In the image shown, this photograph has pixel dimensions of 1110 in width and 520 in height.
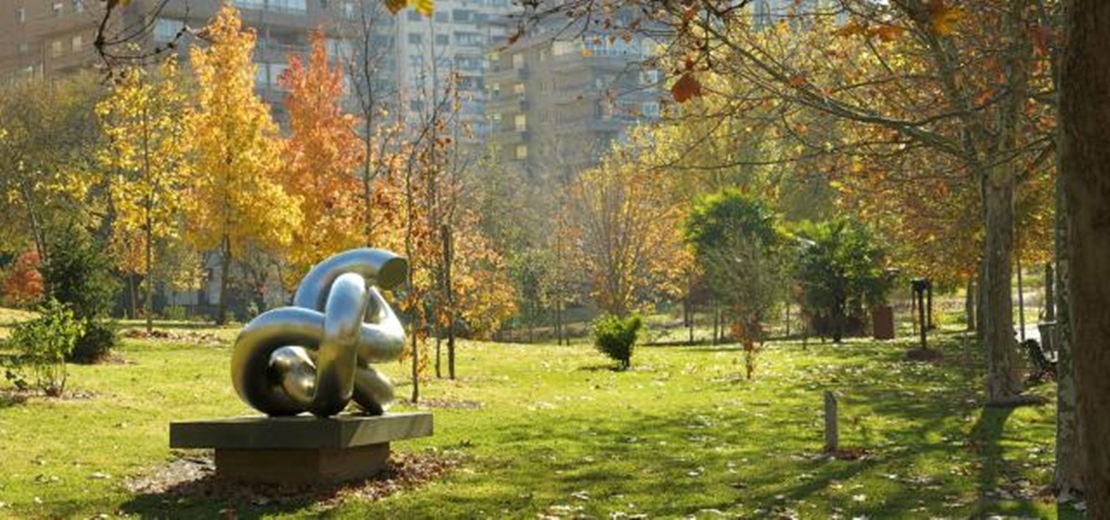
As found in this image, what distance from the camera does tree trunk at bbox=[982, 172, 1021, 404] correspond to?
17469 mm

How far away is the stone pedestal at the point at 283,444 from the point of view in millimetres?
10844

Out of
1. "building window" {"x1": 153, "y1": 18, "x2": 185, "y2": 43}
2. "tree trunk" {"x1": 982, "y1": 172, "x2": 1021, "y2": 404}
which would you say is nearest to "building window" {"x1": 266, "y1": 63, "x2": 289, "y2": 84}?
"building window" {"x1": 153, "y1": 18, "x2": 185, "y2": 43}

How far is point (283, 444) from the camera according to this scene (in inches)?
427

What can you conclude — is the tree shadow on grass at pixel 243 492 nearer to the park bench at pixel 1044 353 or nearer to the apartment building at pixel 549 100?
the park bench at pixel 1044 353

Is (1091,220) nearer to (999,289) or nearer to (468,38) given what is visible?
(999,289)

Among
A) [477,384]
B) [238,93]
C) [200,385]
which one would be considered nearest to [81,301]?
[200,385]

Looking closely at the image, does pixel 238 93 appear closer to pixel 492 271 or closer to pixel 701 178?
pixel 492 271

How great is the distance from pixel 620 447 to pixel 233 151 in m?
22.2

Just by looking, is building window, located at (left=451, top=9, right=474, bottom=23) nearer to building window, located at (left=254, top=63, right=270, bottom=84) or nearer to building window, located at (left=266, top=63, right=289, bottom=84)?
building window, located at (left=266, top=63, right=289, bottom=84)

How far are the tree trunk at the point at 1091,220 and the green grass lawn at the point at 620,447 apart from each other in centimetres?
584

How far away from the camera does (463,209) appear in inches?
1892

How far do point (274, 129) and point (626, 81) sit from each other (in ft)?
190

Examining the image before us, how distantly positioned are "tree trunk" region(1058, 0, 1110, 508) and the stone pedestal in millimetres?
7112

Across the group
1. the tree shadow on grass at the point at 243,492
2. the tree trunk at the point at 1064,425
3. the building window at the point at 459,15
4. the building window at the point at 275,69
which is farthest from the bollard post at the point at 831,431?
the building window at the point at 459,15
